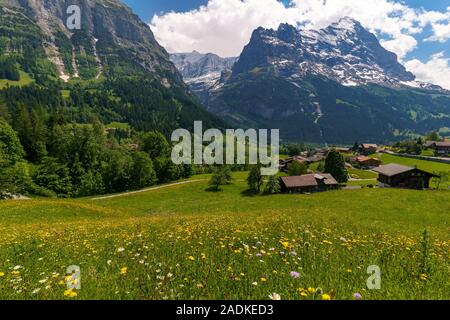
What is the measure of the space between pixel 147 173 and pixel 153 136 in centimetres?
3314

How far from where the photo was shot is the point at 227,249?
8.89 meters

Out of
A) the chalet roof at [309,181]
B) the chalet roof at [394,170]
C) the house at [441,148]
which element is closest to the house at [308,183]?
the chalet roof at [309,181]

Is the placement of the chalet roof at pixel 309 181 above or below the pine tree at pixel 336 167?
below

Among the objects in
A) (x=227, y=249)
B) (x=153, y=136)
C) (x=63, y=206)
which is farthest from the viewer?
(x=153, y=136)

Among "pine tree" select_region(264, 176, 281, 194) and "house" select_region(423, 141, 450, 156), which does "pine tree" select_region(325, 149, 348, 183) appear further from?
"house" select_region(423, 141, 450, 156)

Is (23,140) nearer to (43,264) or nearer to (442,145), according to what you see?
(43,264)

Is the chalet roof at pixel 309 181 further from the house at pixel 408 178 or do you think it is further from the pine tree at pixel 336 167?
the house at pixel 408 178

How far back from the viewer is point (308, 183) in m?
93.3

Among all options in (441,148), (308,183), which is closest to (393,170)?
(308,183)

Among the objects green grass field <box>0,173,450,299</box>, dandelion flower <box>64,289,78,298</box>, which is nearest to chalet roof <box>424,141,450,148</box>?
green grass field <box>0,173,450,299</box>

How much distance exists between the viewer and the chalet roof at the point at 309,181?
9262 cm

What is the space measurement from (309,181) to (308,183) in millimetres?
1317
